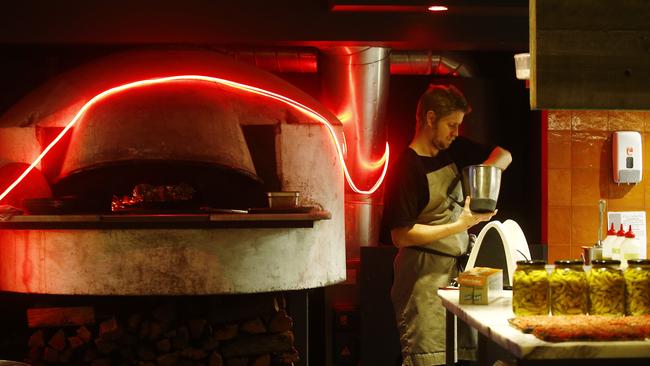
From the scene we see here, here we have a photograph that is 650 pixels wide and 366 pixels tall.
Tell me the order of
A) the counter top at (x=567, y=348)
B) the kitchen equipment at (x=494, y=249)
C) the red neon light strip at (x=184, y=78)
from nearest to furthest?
1. the counter top at (x=567, y=348)
2. the kitchen equipment at (x=494, y=249)
3. the red neon light strip at (x=184, y=78)

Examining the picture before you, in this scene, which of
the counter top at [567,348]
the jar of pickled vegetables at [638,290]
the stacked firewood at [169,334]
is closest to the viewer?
the counter top at [567,348]

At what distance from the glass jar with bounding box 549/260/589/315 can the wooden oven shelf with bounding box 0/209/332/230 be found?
8.10 ft

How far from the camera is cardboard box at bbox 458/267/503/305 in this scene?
3.20 meters

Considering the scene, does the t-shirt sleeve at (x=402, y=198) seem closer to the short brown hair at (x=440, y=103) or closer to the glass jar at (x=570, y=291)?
the short brown hair at (x=440, y=103)

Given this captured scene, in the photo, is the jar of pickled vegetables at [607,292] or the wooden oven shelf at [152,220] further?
the wooden oven shelf at [152,220]

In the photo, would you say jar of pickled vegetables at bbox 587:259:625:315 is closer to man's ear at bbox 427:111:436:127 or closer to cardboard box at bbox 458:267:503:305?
cardboard box at bbox 458:267:503:305

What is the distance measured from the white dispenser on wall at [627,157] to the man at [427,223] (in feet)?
6.86

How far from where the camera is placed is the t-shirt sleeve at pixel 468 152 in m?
5.11

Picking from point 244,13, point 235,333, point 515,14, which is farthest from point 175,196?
point 515,14

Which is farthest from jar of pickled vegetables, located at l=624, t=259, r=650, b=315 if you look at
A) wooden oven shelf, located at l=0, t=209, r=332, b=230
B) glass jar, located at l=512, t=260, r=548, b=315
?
wooden oven shelf, located at l=0, t=209, r=332, b=230

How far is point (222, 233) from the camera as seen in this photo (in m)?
5.09

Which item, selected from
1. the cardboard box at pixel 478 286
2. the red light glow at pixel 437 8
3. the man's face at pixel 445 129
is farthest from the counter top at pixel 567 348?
the red light glow at pixel 437 8

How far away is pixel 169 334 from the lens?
208 inches

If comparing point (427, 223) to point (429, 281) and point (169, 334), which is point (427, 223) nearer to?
point (429, 281)
